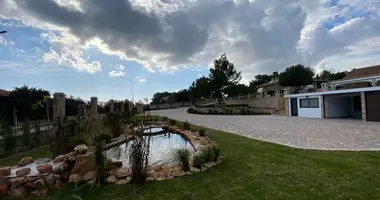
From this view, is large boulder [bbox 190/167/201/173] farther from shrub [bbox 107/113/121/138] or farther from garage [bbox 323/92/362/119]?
garage [bbox 323/92/362/119]

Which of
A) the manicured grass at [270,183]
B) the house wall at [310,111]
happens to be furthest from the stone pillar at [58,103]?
the house wall at [310,111]

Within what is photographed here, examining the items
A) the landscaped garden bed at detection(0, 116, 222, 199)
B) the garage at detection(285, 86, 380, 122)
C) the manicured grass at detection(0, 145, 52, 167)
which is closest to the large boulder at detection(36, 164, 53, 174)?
the landscaped garden bed at detection(0, 116, 222, 199)

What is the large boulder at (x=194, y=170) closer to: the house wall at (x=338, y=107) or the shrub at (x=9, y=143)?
the shrub at (x=9, y=143)

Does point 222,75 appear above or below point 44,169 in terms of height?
above

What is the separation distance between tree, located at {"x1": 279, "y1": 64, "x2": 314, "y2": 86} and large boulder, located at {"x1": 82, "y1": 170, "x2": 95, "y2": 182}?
133 ft

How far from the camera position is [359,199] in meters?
3.59

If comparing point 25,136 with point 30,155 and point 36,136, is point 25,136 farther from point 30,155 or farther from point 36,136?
point 30,155

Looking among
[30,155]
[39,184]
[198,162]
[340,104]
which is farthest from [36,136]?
[340,104]

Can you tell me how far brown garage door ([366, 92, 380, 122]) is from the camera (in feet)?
52.6

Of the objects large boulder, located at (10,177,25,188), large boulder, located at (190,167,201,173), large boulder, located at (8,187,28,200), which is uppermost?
large boulder, located at (10,177,25,188)

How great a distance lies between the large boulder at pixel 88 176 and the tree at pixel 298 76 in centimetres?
4063

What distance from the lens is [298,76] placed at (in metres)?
39.8

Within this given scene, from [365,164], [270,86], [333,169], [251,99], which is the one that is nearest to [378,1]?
[365,164]

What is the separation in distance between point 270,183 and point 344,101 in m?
20.8
